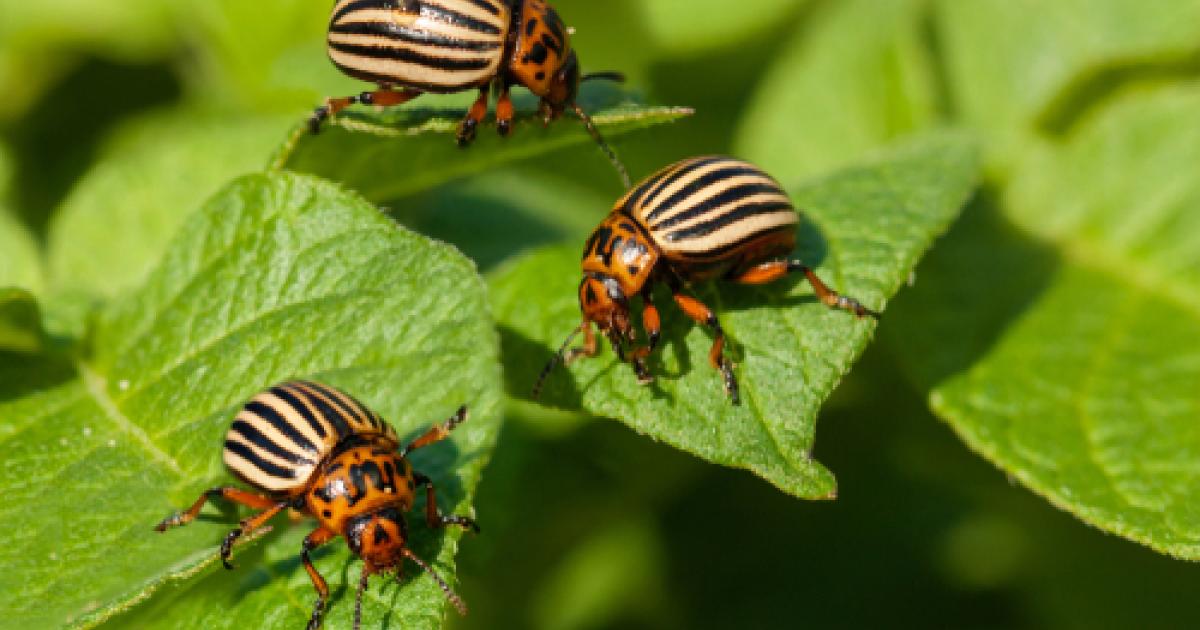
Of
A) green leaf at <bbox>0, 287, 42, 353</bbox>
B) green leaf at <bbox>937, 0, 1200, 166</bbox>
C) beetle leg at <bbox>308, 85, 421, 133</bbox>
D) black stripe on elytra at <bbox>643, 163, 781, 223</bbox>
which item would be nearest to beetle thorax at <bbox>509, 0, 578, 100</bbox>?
beetle leg at <bbox>308, 85, 421, 133</bbox>

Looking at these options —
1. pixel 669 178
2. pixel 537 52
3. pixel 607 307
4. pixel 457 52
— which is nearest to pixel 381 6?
pixel 457 52

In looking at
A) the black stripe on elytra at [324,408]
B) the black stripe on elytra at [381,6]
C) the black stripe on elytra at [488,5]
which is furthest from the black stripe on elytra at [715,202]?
the black stripe on elytra at [324,408]

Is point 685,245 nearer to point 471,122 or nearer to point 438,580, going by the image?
point 471,122

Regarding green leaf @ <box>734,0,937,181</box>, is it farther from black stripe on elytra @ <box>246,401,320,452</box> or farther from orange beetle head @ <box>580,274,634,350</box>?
black stripe on elytra @ <box>246,401,320,452</box>

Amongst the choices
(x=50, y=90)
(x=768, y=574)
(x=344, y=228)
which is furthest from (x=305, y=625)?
(x=50, y=90)

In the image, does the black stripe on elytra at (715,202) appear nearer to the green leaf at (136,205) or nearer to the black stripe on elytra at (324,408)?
the black stripe on elytra at (324,408)

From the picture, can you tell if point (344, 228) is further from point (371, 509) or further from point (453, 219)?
point (453, 219)
